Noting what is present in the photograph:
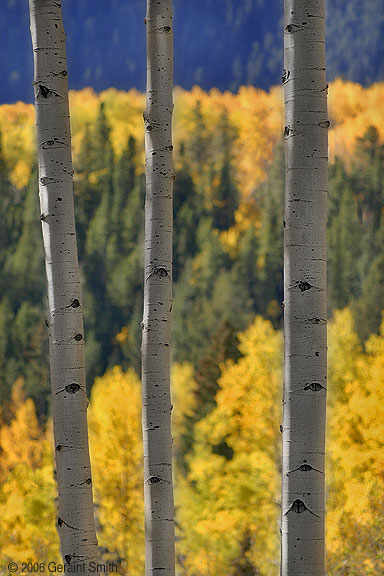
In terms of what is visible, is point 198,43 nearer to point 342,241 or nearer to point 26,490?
point 342,241

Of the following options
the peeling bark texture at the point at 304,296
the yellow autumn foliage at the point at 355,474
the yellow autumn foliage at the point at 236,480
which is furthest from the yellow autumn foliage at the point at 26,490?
the peeling bark texture at the point at 304,296

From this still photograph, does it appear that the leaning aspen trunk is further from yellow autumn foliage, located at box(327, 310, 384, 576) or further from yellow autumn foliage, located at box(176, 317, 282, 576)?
yellow autumn foliage, located at box(176, 317, 282, 576)

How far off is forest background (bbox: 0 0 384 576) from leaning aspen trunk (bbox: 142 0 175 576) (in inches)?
383

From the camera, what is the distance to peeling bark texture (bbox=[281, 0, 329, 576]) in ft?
7.82

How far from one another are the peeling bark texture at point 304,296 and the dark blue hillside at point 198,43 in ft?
52.3

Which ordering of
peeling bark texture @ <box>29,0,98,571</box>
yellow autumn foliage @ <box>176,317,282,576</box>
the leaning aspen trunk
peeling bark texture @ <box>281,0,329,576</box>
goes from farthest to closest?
yellow autumn foliage @ <box>176,317,282,576</box> → the leaning aspen trunk → peeling bark texture @ <box>29,0,98,571</box> → peeling bark texture @ <box>281,0,329,576</box>

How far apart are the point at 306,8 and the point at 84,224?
637 inches

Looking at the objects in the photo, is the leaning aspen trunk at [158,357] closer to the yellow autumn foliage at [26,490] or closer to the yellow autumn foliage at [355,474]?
the yellow autumn foliage at [355,474]

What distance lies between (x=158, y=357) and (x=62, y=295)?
2.89 ft

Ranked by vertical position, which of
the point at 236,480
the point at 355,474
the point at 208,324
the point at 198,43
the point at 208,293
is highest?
the point at 198,43

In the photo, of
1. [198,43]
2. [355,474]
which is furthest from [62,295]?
[198,43]

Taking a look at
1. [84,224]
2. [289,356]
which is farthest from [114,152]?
[289,356]

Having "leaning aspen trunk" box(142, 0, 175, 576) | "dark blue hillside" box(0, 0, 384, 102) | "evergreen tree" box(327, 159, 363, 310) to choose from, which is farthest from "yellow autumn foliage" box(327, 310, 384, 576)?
"leaning aspen trunk" box(142, 0, 175, 576)

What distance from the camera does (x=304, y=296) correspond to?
7.97ft
